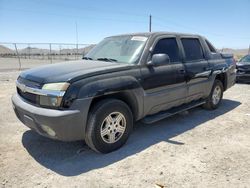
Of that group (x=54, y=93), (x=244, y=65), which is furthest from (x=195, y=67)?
(x=244, y=65)

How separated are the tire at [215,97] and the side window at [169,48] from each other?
1.75m

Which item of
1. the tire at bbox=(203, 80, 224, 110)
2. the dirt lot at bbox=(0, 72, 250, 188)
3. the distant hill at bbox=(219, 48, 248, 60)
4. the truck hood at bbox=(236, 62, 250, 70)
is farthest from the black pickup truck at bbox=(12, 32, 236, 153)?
the truck hood at bbox=(236, 62, 250, 70)

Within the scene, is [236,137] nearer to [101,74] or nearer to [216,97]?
[216,97]

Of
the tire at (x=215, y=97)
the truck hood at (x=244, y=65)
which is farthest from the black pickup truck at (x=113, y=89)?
the truck hood at (x=244, y=65)

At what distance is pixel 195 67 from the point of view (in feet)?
17.8

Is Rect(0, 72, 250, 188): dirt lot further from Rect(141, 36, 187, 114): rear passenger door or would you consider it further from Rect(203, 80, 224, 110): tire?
Rect(203, 80, 224, 110): tire

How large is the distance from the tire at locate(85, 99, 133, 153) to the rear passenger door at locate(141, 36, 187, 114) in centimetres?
51

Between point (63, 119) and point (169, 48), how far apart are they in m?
2.63

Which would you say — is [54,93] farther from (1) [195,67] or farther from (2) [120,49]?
(1) [195,67]

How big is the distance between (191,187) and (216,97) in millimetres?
3915

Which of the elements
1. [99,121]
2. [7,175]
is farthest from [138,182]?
[7,175]

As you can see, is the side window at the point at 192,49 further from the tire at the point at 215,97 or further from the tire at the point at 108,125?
the tire at the point at 108,125

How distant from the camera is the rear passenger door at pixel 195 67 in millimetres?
5258

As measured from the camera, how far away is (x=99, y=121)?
3.67 meters
